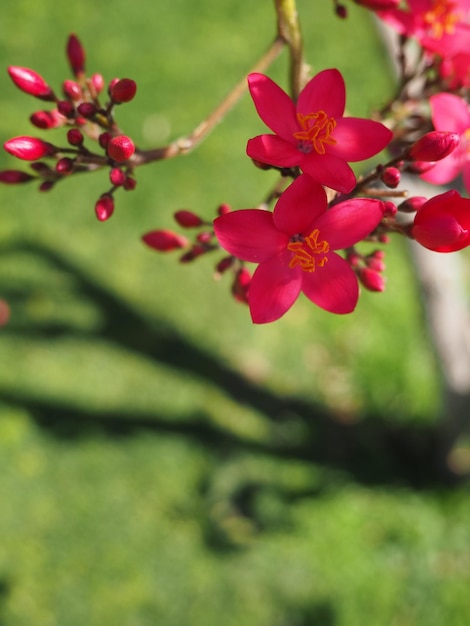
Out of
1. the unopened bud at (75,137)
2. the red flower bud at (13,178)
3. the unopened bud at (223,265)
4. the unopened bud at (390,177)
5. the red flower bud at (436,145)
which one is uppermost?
the unopened bud at (75,137)

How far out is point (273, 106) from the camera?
1.18 meters

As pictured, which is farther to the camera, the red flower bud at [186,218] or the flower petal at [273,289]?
the red flower bud at [186,218]

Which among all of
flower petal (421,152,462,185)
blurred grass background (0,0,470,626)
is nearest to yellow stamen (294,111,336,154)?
flower petal (421,152,462,185)

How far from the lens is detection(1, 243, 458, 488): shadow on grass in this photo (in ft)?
13.8

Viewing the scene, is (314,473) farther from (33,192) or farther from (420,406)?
(33,192)

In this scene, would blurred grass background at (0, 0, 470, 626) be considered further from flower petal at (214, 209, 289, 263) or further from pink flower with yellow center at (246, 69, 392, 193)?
pink flower with yellow center at (246, 69, 392, 193)

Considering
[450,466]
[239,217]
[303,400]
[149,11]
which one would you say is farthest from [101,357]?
[239,217]

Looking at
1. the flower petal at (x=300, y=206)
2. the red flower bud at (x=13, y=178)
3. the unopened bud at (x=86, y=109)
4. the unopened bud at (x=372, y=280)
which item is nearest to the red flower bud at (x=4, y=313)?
the red flower bud at (x=13, y=178)

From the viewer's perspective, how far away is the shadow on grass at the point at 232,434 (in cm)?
421

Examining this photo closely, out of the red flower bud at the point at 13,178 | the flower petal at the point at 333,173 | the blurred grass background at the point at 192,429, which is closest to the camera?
the flower petal at the point at 333,173

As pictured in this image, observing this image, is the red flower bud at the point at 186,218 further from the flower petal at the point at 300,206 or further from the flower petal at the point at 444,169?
the flower petal at the point at 444,169

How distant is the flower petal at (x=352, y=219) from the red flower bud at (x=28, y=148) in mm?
498

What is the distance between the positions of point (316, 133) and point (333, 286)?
9.3 inches

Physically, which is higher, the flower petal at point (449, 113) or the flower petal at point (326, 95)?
the flower petal at point (326, 95)
